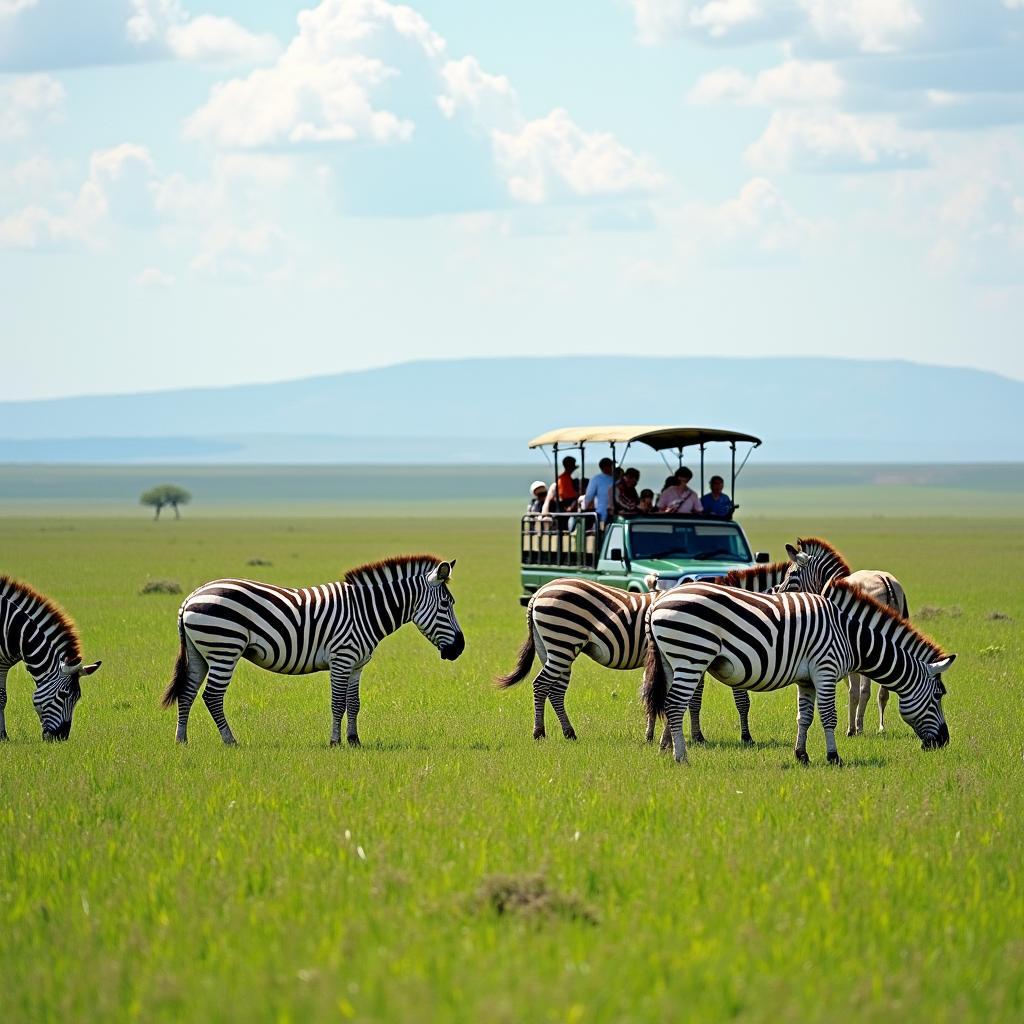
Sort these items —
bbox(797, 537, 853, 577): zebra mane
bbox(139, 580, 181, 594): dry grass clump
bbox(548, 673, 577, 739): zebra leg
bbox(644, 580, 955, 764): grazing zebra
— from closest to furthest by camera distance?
bbox(644, 580, 955, 764): grazing zebra
bbox(548, 673, 577, 739): zebra leg
bbox(797, 537, 853, 577): zebra mane
bbox(139, 580, 181, 594): dry grass clump

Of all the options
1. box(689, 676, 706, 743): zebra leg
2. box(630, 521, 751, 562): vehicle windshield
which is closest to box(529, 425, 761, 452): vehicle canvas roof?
box(630, 521, 751, 562): vehicle windshield

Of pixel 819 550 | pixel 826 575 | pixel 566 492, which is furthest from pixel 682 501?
pixel 826 575

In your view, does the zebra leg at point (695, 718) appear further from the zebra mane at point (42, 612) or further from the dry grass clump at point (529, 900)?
the dry grass clump at point (529, 900)

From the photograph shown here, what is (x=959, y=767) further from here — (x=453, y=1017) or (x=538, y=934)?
(x=453, y=1017)

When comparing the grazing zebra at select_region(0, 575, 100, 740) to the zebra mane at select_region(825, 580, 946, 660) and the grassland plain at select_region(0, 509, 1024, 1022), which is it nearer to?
the grassland plain at select_region(0, 509, 1024, 1022)

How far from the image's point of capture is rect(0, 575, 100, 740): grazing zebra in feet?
55.4

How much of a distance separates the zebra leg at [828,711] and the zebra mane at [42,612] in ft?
24.0

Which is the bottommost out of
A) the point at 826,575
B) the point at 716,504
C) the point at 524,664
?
the point at 524,664

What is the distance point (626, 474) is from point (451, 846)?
14.5 m

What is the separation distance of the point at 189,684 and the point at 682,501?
31.7 ft

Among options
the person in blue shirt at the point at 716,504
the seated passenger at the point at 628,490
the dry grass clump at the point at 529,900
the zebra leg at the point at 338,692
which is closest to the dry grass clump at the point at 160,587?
the seated passenger at the point at 628,490

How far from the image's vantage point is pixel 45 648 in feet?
55.7

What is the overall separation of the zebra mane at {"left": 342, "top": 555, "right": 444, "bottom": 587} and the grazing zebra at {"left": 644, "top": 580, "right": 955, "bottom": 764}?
302 cm

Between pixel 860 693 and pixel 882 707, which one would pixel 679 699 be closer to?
pixel 860 693
